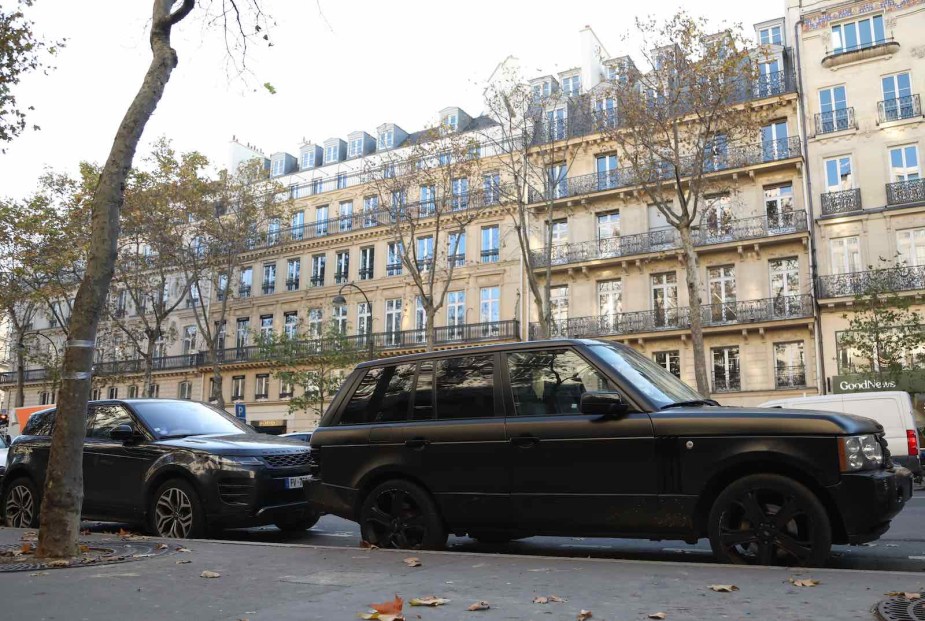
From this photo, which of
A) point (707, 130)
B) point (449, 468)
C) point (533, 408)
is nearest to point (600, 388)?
point (533, 408)

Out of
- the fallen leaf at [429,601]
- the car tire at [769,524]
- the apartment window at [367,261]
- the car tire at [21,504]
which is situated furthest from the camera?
the apartment window at [367,261]

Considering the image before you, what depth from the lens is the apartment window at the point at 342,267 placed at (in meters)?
46.5

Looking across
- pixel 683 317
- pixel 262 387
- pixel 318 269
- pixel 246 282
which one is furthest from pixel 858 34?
pixel 246 282

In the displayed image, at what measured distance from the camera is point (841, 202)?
3275 centimetres

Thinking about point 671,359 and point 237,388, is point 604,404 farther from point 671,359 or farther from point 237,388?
point 237,388

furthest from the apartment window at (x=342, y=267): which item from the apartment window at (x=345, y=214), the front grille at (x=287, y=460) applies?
the front grille at (x=287, y=460)

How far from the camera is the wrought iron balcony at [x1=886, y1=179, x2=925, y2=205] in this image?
1233 inches

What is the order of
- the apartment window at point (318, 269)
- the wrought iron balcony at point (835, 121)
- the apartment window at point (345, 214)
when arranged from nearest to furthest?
the wrought iron balcony at point (835, 121) < the apartment window at point (345, 214) < the apartment window at point (318, 269)

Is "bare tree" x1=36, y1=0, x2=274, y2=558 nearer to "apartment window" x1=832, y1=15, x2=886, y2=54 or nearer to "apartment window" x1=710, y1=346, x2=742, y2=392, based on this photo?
"apartment window" x1=710, y1=346, x2=742, y2=392

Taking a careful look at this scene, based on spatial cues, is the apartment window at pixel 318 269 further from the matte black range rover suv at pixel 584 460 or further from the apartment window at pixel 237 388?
the matte black range rover suv at pixel 584 460

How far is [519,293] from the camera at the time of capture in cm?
3969

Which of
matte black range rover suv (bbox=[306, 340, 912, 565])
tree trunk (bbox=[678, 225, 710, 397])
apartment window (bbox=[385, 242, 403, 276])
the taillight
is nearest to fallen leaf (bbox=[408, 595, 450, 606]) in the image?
matte black range rover suv (bbox=[306, 340, 912, 565])

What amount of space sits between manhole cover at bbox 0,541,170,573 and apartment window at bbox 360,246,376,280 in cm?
3826

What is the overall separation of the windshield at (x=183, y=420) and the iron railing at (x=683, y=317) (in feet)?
81.5
